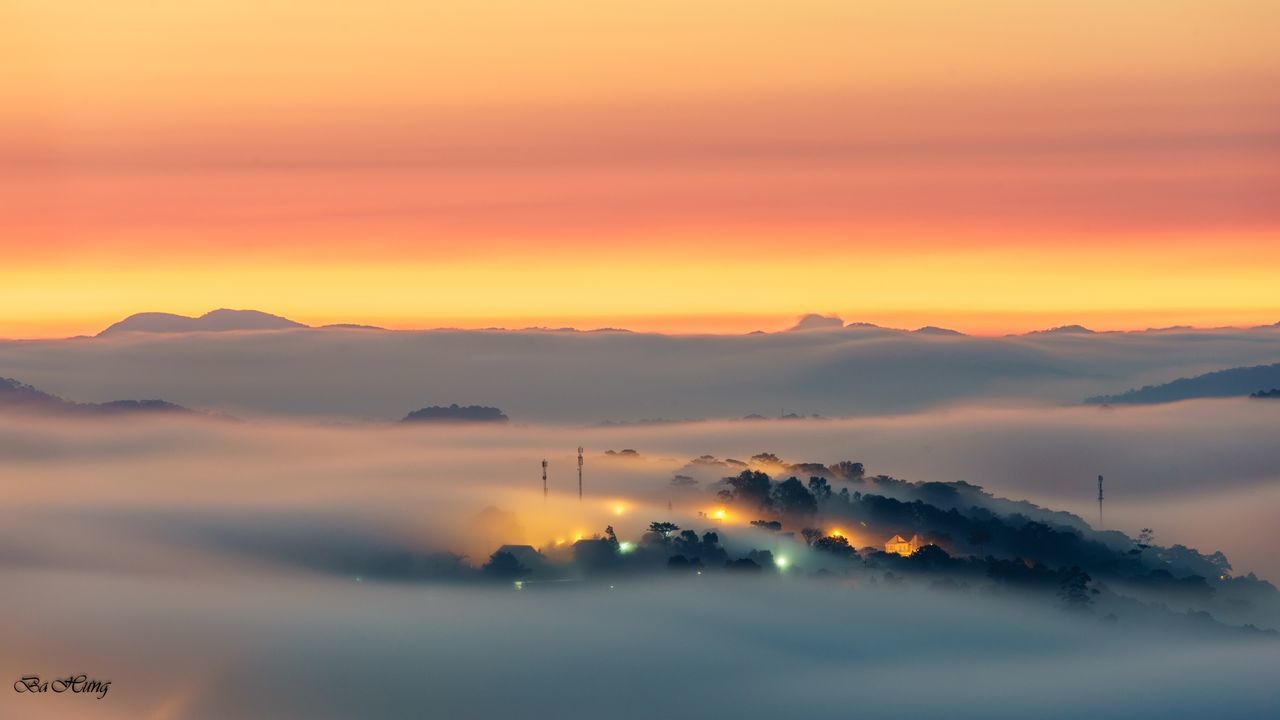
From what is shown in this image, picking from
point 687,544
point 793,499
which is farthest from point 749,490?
point 687,544

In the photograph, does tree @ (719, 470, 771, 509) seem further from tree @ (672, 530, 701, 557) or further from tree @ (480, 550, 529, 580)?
tree @ (480, 550, 529, 580)

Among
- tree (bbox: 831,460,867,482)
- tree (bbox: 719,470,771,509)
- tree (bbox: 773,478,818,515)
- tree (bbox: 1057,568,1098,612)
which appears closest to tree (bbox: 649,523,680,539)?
tree (bbox: 719,470,771,509)

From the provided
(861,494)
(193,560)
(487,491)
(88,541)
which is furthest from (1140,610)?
(88,541)

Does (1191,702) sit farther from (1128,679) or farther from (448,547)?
(448,547)

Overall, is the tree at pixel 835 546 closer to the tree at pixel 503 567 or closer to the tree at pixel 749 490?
the tree at pixel 749 490

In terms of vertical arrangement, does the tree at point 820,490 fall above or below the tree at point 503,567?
above

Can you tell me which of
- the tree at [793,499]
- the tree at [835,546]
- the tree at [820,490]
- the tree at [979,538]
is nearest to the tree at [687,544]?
the tree at [835,546]
